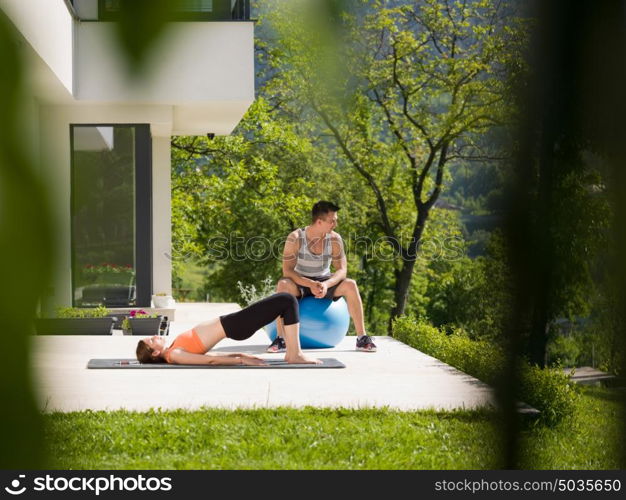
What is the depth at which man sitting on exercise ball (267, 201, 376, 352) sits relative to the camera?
770cm

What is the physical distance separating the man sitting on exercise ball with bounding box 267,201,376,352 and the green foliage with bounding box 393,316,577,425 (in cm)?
82

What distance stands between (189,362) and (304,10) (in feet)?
19.7

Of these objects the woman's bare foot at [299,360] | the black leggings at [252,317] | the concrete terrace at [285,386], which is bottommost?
the concrete terrace at [285,386]

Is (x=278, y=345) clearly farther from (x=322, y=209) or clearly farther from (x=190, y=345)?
(x=190, y=345)

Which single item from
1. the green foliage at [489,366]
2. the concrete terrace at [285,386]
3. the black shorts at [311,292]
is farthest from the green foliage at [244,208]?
the concrete terrace at [285,386]

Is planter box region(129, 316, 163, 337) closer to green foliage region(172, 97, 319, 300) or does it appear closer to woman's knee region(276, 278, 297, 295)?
woman's knee region(276, 278, 297, 295)

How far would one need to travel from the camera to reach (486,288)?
2.06 ft

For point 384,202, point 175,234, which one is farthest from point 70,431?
point 384,202

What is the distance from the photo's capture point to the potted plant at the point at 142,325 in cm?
973

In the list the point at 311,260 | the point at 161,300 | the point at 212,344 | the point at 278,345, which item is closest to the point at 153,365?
the point at 212,344

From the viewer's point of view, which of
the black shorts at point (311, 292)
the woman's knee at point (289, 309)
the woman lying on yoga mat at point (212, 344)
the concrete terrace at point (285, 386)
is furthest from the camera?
the black shorts at point (311, 292)

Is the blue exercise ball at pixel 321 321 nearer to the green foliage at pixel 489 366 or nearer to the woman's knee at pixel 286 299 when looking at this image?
the green foliage at pixel 489 366

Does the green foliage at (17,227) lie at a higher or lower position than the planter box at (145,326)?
higher

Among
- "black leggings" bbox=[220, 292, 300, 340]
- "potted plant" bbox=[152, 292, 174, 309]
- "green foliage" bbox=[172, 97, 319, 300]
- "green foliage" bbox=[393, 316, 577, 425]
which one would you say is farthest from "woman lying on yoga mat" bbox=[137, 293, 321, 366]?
"green foliage" bbox=[172, 97, 319, 300]
